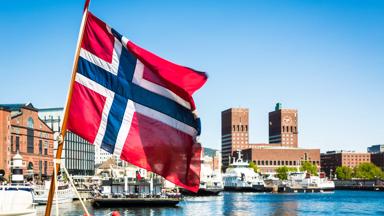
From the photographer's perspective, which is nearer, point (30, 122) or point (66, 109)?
point (66, 109)

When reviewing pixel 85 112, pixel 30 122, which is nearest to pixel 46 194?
pixel 30 122

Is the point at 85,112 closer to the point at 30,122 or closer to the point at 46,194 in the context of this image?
the point at 46,194

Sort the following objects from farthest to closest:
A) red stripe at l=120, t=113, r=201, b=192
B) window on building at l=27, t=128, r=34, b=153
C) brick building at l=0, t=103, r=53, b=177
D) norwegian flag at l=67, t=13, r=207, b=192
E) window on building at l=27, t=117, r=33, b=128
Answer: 1. window on building at l=27, t=117, r=33, b=128
2. window on building at l=27, t=128, r=34, b=153
3. brick building at l=0, t=103, r=53, b=177
4. red stripe at l=120, t=113, r=201, b=192
5. norwegian flag at l=67, t=13, r=207, b=192

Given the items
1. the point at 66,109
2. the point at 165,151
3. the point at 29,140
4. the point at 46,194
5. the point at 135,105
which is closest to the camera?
the point at 66,109

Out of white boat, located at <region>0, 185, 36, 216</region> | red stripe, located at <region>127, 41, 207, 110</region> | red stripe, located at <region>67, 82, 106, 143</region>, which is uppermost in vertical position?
red stripe, located at <region>127, 41, 207, 110</region>

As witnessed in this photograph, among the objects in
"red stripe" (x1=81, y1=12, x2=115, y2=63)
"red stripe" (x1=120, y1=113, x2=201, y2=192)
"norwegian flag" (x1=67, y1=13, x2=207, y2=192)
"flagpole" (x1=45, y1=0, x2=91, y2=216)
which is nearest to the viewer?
"flagpole" (x1=45, y1=0, x2=91, y2=216)

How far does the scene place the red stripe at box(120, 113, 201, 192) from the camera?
15.6 metres

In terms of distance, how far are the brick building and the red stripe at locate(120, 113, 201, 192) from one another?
387ft

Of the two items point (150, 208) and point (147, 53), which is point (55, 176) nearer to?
point (147, 53)

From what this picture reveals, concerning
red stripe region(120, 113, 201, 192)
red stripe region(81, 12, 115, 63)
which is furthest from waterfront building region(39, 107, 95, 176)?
red stripe region(81, 12, 115, 63)

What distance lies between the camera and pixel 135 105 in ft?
51.2

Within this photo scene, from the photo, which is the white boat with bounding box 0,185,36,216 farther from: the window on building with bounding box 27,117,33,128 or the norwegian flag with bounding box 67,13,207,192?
the window on building with bounding box 27,117,33,128

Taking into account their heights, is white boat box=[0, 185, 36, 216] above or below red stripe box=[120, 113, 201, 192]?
below

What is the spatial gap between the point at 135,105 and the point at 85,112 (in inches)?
52.4
